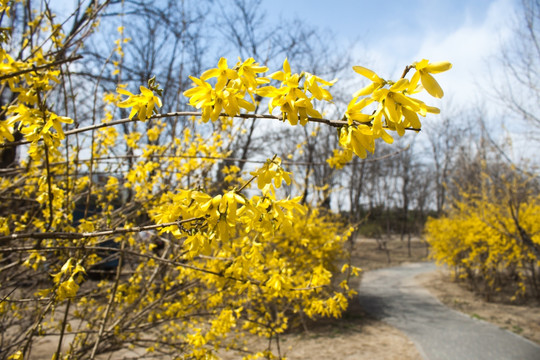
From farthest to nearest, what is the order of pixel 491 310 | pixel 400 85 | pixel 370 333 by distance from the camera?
pixel 491 310
pixel 370 333
pixel 400 85

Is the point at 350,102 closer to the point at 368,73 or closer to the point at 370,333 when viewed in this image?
the point at 368,73

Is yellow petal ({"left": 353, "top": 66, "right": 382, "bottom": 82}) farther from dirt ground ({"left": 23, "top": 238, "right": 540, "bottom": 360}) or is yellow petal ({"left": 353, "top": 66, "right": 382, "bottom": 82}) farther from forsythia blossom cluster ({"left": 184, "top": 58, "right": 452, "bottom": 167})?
dirt ground ({"left": 23, "top": 238, "right": 540, "bottom": 360})

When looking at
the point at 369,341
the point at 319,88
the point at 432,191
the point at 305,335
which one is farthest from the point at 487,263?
the point at 432,191

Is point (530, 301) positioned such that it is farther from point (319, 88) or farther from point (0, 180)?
point (0, 180)

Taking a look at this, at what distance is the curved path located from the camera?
4.80m

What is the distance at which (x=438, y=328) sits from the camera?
19.6 feet

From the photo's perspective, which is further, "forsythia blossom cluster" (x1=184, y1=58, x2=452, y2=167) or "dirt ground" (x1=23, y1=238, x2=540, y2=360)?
"dirt ground" (x1=23, y1=238, x2=540, y2=360)

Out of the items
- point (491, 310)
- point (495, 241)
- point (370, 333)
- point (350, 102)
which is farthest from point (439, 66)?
point (495, 241)

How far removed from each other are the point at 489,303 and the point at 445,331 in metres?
3.05

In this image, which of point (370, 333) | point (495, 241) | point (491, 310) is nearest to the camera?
point (370, 333)

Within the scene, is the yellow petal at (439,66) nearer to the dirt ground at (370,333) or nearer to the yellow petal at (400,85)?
the yellow petal at (400,85)

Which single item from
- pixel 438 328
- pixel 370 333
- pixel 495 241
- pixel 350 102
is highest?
pixel 350 102

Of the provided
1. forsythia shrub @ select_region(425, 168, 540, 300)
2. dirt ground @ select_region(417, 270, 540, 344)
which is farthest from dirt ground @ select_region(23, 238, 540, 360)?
forsythia shrub @ select_region(425, 168, 540, 300)

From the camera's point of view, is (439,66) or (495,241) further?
(495,241)
